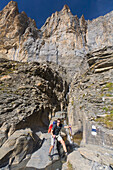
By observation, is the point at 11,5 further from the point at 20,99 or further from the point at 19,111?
the point at 19,111

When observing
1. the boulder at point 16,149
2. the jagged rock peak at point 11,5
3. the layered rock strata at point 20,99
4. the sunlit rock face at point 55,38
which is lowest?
the boulder at point 16,149

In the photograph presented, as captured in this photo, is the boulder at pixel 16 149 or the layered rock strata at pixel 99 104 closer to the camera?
the boulder at pixel 16 149

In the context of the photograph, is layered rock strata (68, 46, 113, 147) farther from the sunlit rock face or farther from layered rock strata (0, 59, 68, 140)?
the sunlit rock face

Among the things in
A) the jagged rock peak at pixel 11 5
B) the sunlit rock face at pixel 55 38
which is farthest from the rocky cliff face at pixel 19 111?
the jagged rock peak at pixel 11 5

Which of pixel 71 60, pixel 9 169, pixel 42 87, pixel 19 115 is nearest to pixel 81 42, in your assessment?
pixel 71 60

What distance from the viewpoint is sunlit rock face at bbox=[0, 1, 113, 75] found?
43062 millimetres

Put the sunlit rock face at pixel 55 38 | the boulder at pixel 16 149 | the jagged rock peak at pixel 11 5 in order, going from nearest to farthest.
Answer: the boulder at pixel 16 149
the sunlit rock face at pixel 55 38
the jagged rock peak at pixel 11 5

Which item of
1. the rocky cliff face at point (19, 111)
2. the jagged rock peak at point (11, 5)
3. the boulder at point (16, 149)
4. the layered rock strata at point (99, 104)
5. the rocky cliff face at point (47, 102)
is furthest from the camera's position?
the jagged rock peak at point (11, 5)

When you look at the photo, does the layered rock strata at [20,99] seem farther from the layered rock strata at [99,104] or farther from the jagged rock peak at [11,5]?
the jagged rock peak at [11,5]

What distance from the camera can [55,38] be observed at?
162 feet

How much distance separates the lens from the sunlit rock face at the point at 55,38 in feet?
141

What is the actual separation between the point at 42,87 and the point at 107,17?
65034 millimetres

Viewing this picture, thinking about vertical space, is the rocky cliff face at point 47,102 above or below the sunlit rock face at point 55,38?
below

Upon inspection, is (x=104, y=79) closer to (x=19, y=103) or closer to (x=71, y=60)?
(x=19, y=103)
